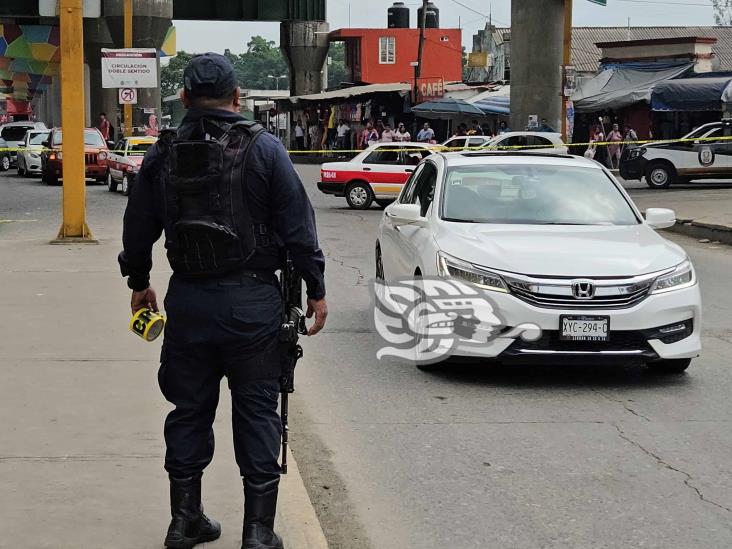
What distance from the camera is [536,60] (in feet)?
A: 120

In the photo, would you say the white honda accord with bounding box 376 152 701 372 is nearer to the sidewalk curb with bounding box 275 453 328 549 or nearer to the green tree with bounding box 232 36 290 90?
the sidewalk curb with bounding box 275 453 328 549

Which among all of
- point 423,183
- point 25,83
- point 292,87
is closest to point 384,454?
point 423,183

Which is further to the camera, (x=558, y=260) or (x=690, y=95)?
(x=690, y=95)

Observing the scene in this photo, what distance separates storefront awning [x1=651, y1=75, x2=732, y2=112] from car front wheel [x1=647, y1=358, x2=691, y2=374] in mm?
30428

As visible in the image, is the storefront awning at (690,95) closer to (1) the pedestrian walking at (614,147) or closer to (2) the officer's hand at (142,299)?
(1) the pedestrian walking at (614,147)

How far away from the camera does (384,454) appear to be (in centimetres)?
683

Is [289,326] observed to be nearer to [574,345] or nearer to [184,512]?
[184,512]

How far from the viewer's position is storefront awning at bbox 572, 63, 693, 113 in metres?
43.7

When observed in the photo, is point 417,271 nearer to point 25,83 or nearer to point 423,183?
point 423,183

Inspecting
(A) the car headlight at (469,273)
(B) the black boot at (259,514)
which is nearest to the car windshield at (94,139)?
(A) the car headlight at (469,273)

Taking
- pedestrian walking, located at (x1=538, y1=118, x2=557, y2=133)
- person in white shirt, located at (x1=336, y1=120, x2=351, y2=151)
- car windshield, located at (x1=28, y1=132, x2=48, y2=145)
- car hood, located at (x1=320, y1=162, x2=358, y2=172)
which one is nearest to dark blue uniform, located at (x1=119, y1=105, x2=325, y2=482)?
car hood, located at (x1=320, y1=162, x2=358, y2=172)

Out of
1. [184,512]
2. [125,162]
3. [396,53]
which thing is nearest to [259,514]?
[184,512]

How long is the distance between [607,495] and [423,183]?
17.6 feet

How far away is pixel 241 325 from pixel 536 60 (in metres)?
33.1
